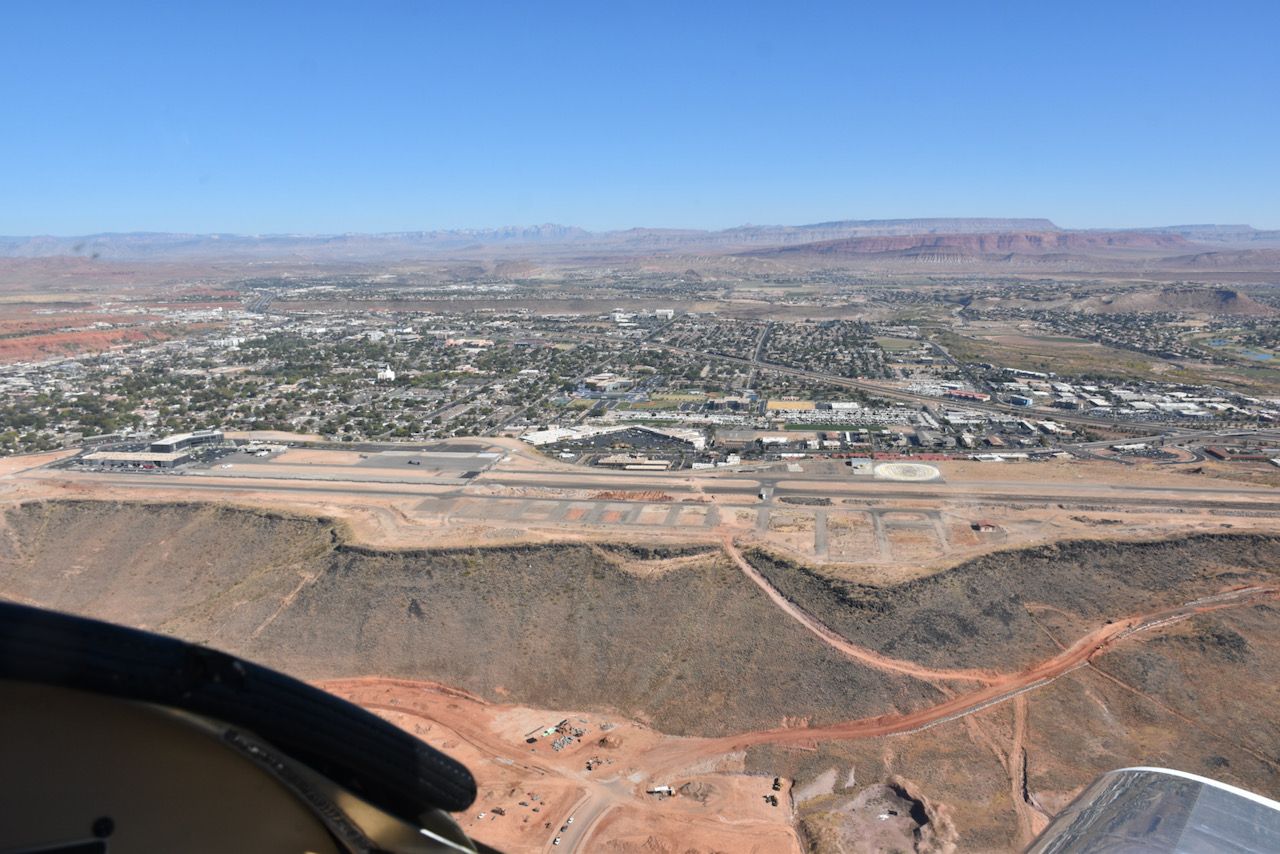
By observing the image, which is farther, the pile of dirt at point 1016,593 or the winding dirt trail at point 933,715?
the pile of dirt at point 1016,593

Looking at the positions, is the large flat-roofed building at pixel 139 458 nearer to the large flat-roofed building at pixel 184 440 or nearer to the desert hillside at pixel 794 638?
the large flat-roofed building at pixel 184 440

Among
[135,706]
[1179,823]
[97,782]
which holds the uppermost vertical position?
[135,706]

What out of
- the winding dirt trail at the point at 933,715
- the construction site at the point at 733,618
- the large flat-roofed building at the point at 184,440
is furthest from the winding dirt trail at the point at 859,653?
the large flat-roofed building at the point at 184,440

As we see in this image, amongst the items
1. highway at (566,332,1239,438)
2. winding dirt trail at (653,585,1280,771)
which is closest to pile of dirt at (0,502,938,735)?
winding dirt trail at (653,585,1280,771)

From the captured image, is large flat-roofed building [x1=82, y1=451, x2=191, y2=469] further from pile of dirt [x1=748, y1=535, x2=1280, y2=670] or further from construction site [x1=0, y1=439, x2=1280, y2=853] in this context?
pile of dirt [x1=748, y1=535, x2=1280, y2=670]

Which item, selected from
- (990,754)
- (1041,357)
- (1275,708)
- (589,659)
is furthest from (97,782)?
(1041,357)

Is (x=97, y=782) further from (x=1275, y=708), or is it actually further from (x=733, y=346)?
(x=733, y=346)
